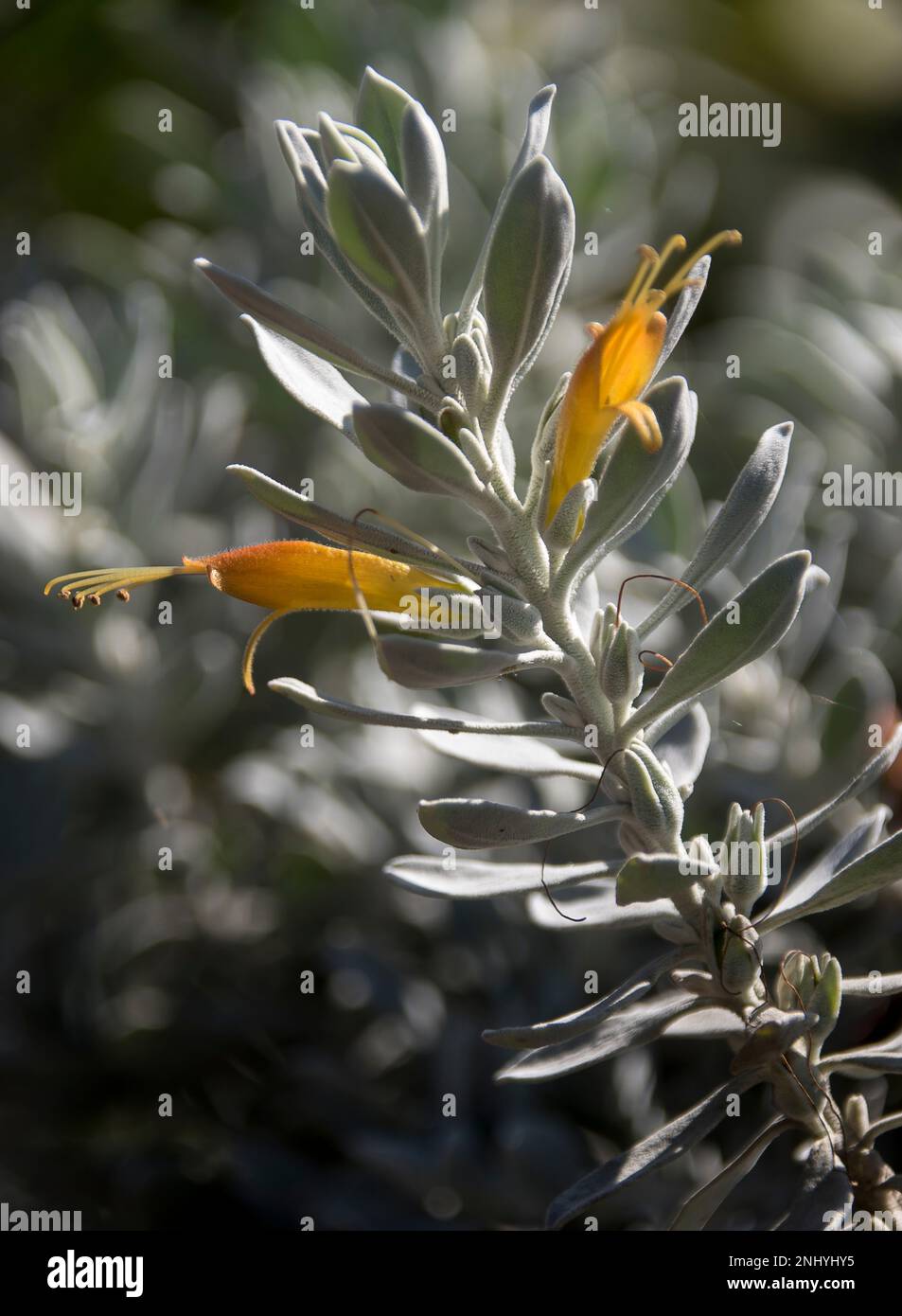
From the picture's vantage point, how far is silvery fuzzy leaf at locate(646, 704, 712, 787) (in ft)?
1.41

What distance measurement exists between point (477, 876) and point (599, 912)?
46mm

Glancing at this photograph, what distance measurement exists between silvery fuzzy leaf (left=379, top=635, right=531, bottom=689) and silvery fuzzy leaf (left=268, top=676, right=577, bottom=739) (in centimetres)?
2

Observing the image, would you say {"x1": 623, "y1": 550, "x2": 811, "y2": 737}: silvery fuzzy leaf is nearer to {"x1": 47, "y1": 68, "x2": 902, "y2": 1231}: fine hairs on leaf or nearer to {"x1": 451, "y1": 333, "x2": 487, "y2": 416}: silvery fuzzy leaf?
{"x1": 47, "y1": 68, "x2": 902, "y2": 1231}: fine hairs on leaf

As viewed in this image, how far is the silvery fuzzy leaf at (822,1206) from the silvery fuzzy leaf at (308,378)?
0.30 metres

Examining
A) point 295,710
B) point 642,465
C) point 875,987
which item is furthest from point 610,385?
point 295,710

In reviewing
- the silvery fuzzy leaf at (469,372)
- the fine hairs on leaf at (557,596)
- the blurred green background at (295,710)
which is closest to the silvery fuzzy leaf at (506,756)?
the fine hairs on leaf at (557,596)

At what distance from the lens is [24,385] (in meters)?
0.87

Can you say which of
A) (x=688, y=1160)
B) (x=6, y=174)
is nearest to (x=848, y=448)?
(x=688, y=1160)

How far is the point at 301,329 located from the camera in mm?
359

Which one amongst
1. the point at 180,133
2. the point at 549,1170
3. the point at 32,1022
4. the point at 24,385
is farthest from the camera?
the point at 180,133

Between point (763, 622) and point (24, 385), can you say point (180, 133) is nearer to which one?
point (24, 385)

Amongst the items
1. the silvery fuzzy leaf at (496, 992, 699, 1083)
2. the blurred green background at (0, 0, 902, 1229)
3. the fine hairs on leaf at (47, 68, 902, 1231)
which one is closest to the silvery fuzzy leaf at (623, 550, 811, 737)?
the fine hairs on leaf at (47, 68, 902, 1231)

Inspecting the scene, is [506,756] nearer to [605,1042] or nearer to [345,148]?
[605,1042]

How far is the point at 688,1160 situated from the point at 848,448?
1.61 feet
